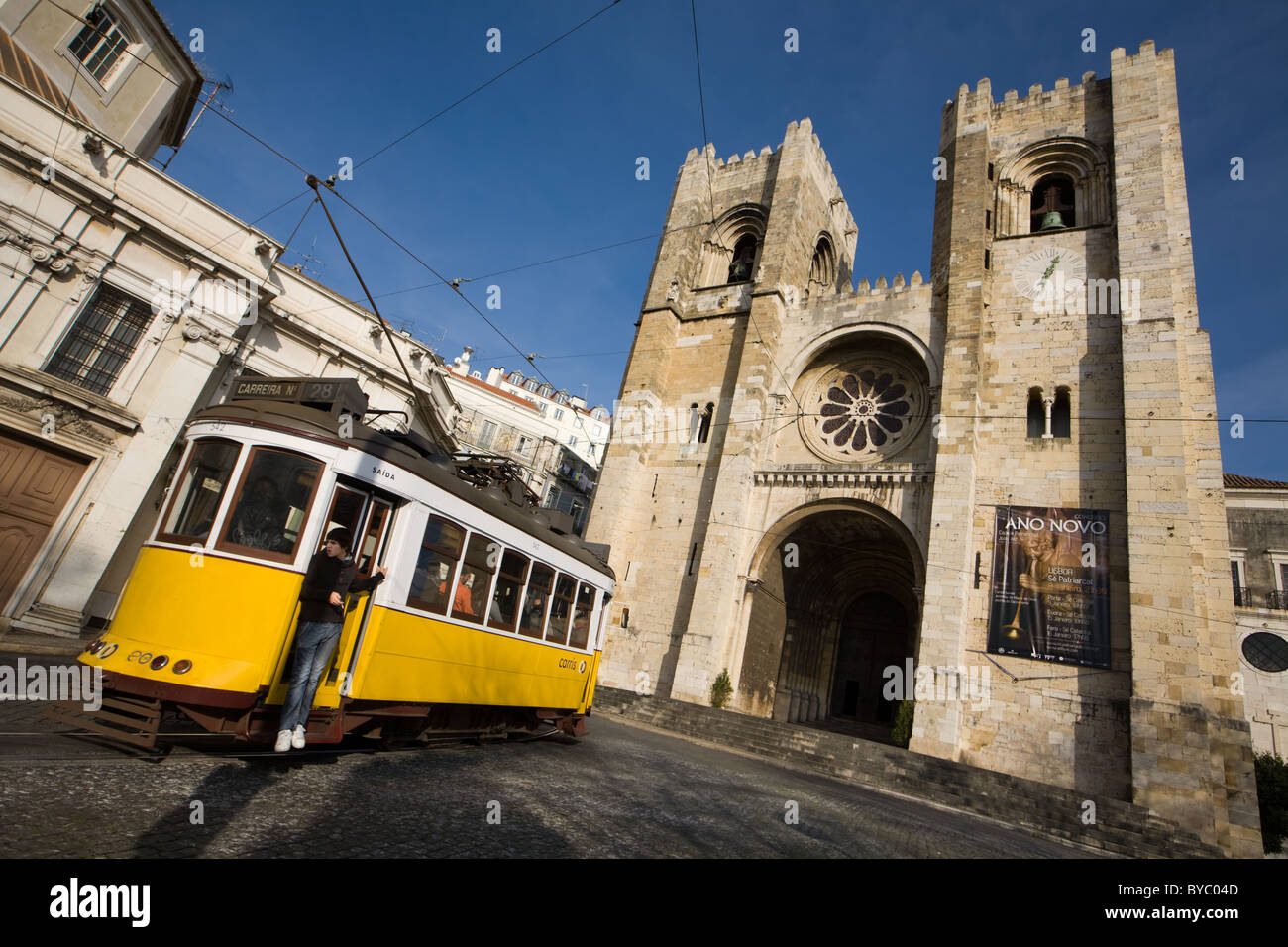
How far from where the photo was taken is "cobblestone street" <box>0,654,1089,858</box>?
3.02 m

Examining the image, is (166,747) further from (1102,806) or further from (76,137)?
(1102,806)

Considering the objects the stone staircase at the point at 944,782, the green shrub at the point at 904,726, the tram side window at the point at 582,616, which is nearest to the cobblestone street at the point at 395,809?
the tram side window at the point at 582,616

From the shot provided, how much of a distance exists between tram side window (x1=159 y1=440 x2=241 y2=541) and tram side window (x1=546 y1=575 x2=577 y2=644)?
3927 millimetres

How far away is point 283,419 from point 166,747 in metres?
2.47

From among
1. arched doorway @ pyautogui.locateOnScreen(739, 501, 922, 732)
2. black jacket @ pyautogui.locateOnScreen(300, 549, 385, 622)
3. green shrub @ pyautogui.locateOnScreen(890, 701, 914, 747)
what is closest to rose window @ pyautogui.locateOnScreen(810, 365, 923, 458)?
arched doorway @ pyautogui.locateOnScreen(739, 501, 922, 732)

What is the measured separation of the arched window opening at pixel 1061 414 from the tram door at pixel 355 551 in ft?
53.6

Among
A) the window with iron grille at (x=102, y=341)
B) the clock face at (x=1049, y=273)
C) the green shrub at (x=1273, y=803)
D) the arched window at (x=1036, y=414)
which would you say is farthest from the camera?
the clock face at (x=1049, y=273)

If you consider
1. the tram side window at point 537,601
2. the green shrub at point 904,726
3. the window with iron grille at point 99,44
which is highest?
the window with iron grille at point 99,44

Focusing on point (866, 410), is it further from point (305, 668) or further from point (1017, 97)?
point (305, 668)

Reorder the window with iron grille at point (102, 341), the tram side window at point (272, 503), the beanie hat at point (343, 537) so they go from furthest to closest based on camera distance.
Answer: the window with iron grille at point (102, 341), the beanie hat at point (343, 537), the tram side window at point (272, 503)

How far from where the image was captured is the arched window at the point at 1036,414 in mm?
15922

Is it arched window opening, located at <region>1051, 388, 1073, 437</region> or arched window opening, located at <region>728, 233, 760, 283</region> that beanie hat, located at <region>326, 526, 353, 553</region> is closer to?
arched window opening, located at <region>1051, 388, 1073, 437</region>

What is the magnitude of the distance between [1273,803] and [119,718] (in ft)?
80.0

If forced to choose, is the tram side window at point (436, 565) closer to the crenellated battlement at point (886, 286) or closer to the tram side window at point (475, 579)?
the tram side window at point (475, 579)
